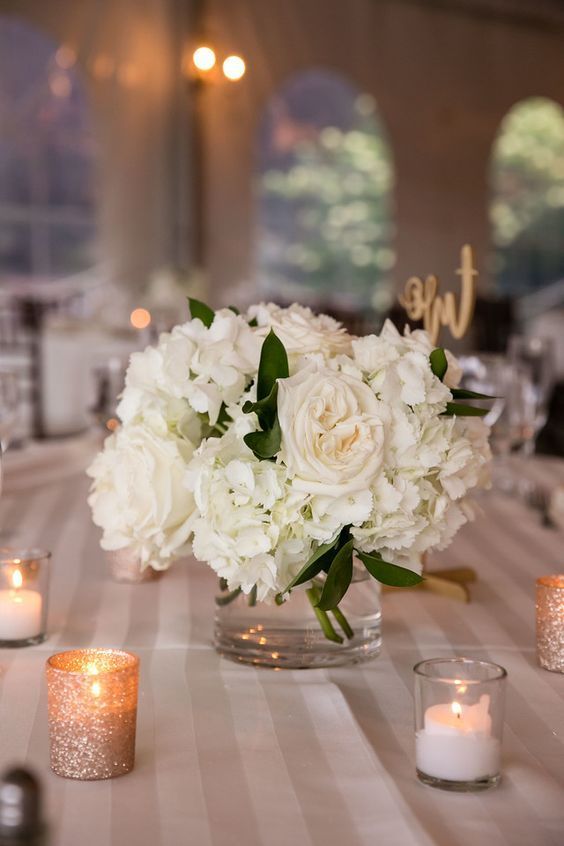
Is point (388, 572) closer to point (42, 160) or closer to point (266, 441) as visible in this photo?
point (266, 441)

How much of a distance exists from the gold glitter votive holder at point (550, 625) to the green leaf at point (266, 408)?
→ 34 centimetres

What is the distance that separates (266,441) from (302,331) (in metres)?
0.13

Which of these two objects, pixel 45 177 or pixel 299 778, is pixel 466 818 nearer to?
pixel 299 778

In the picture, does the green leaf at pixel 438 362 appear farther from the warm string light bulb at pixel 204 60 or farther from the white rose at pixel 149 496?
the warm string light bulb at pixel 204 60

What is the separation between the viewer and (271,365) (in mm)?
1021

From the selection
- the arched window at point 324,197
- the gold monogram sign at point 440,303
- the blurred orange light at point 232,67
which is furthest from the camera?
the arched window at point 324,197

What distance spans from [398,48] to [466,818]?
9.47m

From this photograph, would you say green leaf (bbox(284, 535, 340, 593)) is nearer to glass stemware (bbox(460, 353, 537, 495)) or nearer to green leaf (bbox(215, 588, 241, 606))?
green leaf (bbox(215, 588, 241, 606))

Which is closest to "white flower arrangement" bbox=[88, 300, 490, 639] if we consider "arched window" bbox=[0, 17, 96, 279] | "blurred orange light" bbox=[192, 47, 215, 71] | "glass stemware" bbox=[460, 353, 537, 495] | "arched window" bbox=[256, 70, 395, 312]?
"glass stemware" bbox=[460, 353, 537, 495]

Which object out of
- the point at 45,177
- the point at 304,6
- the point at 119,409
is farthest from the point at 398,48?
the point at 119,409

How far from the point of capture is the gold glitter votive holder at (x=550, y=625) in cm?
110

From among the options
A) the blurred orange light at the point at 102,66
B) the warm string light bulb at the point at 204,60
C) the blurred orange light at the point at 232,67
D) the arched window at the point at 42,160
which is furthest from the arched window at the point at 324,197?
the warm string light bulb at the point at 204,60

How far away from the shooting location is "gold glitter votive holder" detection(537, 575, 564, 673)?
110 cm

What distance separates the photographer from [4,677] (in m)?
1.06
